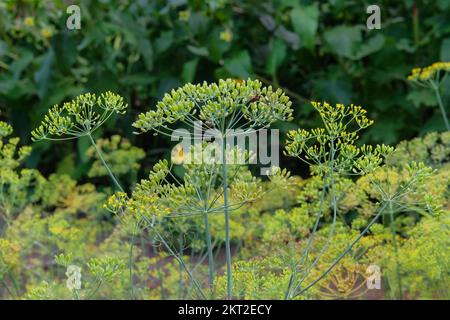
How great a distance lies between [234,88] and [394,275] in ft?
4.39

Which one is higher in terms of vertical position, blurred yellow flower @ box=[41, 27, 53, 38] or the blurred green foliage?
blurred yellow flower @ box=[41, 27, 53, 38]

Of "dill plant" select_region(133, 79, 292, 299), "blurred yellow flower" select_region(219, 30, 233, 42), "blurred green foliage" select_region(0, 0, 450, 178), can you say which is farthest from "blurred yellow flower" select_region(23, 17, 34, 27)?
"dill plant" select_region(133, 79, 292, 299)

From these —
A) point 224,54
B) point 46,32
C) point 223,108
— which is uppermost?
point 46,32

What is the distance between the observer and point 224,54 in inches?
170

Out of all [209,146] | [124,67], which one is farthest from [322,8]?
[209,146]

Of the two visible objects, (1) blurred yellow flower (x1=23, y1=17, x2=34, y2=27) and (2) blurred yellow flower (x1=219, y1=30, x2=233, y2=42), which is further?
(1) blurred yellow flower (x1=23, y1=17, x2=34, y2=27)

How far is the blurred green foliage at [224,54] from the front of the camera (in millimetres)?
4105

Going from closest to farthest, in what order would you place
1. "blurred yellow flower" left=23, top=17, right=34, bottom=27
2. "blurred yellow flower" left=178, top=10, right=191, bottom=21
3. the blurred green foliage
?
1. the blurred green foliage
2. "blurred yellow flower" left=178, top=10, right=191, bottom=21
3. "blurred yellow flower" left=23, top=17, right=34, bottom=27

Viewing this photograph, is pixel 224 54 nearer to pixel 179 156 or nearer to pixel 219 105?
pixel 179 156

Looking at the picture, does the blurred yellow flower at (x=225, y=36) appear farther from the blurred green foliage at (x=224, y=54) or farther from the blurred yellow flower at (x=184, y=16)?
the blurred yellow flower at (x=184, y=16)

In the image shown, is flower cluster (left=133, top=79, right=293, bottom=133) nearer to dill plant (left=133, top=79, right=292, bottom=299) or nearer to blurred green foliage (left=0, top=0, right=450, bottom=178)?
dill plant (left=133, top=79, right=292, bottom=299)

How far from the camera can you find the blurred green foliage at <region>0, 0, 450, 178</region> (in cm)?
411

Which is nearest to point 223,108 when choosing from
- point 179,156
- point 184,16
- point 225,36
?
point 179,156

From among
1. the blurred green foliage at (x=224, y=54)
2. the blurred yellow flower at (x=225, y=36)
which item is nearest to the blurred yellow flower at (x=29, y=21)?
the blurred green foliage at (x=224, y=54)
